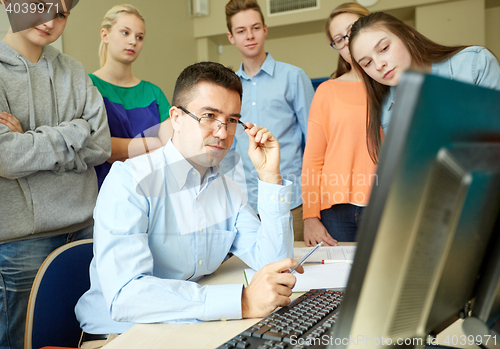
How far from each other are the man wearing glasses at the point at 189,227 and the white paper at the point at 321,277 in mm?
85

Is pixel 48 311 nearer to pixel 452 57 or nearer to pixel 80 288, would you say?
pixel 80 288

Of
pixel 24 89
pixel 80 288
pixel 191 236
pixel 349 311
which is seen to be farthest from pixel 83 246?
pixel 349 311

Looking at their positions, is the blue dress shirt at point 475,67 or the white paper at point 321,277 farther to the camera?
the blue dress shirt at point 475,67

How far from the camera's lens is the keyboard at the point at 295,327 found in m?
0.62

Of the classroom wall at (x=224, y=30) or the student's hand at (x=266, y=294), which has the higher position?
the classroom wall at (x=224, y=30)

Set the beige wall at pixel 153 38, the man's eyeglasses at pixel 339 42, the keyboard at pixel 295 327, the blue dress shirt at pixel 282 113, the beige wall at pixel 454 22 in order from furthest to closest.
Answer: the beige wall at pixel 454 22 → the beige wall at pixel 153 38 → the blue dress shirt at pixel 282 113 → the man's eyeglasses at pixel 339 42 → the keyboard at pixel 295 327

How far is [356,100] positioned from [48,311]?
1382 millimetres

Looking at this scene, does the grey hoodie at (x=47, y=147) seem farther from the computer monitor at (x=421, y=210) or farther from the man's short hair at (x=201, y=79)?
the computer monitor at (x=421, y=210)

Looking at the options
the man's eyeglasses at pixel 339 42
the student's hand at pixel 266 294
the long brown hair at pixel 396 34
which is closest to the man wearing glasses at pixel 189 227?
the student's hand at pixel 266 294

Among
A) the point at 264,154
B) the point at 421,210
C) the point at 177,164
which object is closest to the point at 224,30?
the point at 264,154

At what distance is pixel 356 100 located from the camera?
5.66 feet

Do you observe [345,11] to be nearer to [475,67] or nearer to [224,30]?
[475,67]

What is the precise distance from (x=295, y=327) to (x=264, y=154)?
2.11 ft

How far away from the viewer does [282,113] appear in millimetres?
2180
